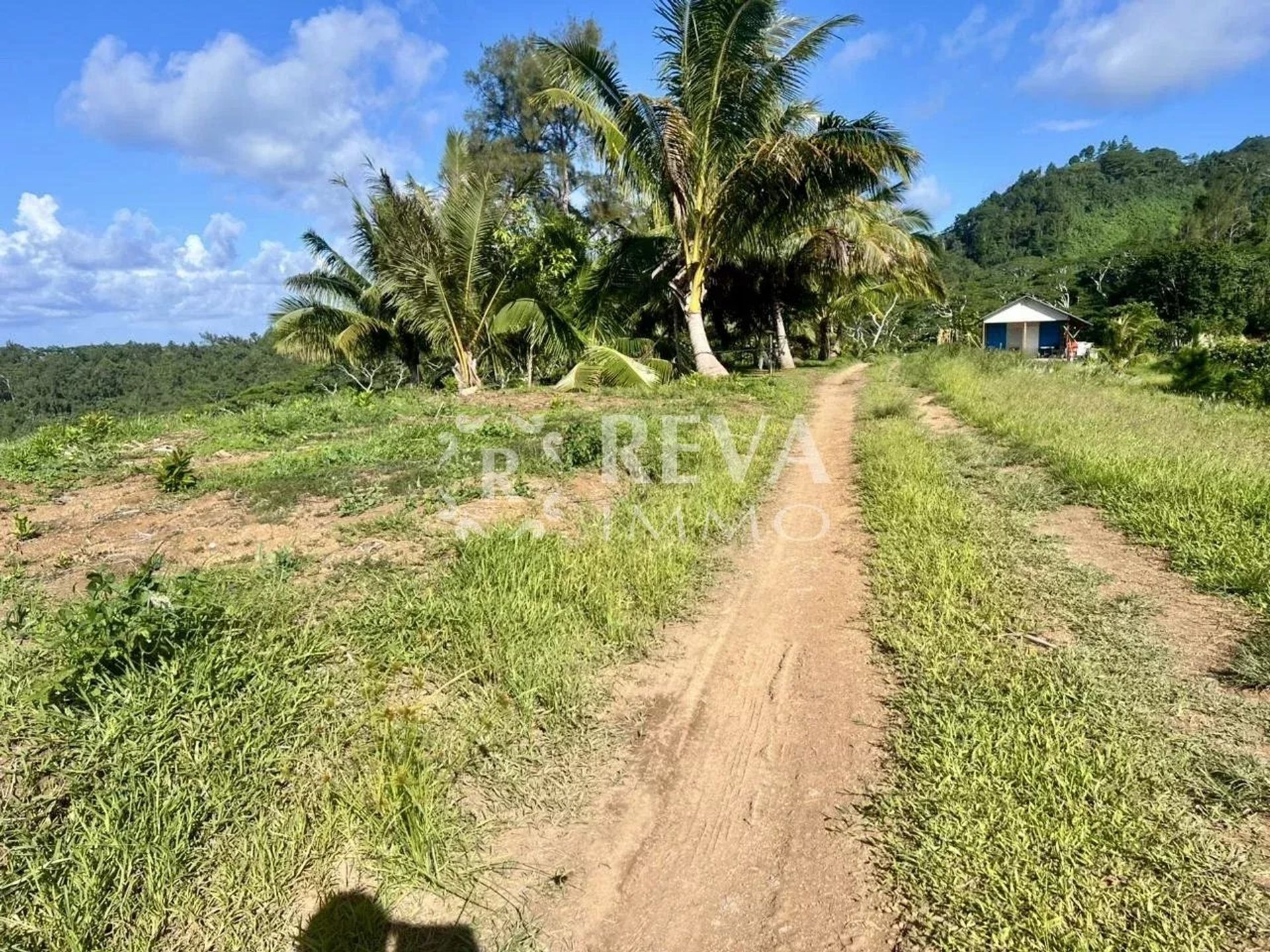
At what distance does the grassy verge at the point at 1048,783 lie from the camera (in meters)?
1.75

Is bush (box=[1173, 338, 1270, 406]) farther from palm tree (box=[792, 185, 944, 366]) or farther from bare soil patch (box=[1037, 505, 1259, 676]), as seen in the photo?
bare soil patch (box=[1037, 505, 1259, 676])

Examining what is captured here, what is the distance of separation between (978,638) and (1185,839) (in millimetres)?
1223

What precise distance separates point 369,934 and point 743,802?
1.25 meters

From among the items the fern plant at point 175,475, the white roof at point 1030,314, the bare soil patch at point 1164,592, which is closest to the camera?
the bare soil patch at point 1164,592

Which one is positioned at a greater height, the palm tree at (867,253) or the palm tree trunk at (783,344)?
the palm tree at (867,253)

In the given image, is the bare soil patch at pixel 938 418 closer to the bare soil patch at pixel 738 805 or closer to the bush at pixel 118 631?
the bare soil patch at pixel 738 805

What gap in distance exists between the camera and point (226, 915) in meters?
1.85

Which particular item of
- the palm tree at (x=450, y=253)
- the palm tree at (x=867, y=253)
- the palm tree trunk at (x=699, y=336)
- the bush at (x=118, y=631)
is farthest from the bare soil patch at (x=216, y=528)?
the palm tree at (x=867, y=253)

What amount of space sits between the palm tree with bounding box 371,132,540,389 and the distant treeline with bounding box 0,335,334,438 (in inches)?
786

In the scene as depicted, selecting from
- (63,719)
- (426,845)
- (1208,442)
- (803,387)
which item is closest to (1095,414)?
(1208,442)

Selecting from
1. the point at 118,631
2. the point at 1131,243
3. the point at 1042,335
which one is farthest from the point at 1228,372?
the point at 1131,243

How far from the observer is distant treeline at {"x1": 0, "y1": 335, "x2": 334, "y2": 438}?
38.3m

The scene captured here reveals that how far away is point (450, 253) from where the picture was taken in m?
12.5

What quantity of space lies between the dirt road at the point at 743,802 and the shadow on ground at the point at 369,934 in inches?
10.5
